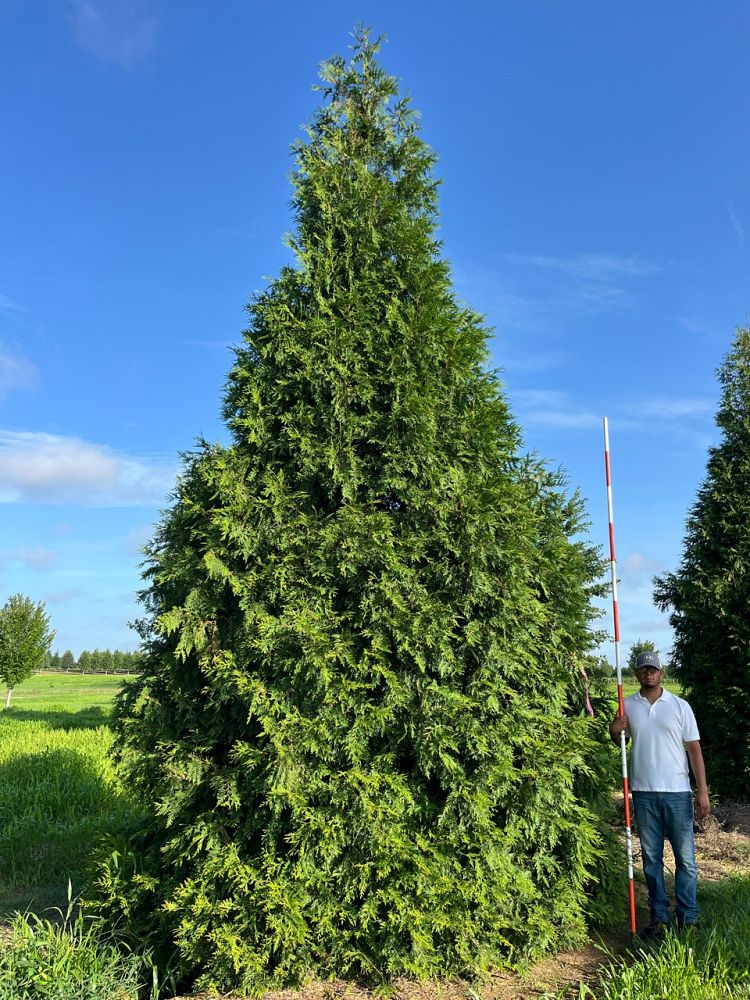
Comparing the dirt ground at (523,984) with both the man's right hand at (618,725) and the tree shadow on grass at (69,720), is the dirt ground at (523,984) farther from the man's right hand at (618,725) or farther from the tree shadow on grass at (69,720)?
the tree shadow on grass at (69,720)

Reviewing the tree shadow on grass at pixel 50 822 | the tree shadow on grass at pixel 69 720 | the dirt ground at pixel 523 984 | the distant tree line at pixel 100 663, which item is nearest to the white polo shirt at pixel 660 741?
the dirt ground at pixel 523 984

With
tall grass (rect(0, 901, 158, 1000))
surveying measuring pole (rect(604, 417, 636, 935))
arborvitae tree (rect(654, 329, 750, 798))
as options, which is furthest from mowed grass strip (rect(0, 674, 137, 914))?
arborvitae tree (rect(654, 329, 750, 798))

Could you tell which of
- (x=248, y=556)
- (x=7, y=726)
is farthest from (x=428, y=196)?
(x=7, y=726)

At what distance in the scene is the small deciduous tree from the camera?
3206 cm

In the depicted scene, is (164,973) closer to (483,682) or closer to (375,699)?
(375,699)

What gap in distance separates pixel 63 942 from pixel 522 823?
3.44m

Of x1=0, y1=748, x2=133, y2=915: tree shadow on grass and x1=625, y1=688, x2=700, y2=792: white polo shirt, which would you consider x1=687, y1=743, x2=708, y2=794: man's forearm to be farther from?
x1=0, y1=748, x2=133, y2=915: tree shadow on grass

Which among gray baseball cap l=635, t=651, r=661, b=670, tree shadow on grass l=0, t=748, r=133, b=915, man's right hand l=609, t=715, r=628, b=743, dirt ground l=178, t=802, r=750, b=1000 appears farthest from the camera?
tree shadow on grass l=0, t=748, r=133, b=915

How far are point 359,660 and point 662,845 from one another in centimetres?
317

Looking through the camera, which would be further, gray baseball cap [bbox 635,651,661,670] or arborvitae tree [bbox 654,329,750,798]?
arborvitae tree [bbox 654,329,750,798]

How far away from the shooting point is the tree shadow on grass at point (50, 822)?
7.39 m

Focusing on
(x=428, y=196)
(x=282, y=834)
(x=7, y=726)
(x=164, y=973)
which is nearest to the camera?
(x=282, y=834)

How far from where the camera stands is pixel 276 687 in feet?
16.0

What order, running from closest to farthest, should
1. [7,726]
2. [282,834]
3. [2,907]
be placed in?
[282,834], [2,907], [7,726]
